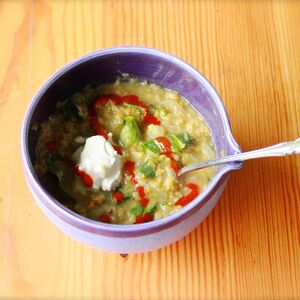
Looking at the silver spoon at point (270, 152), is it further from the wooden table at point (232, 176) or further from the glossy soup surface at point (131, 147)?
the wooden table at point (232, 176)

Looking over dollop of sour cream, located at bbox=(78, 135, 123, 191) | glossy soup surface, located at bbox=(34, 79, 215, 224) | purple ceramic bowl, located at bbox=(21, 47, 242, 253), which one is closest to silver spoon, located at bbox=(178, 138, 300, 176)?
purple ceramic bowl, located at bbox=(21, 47, 242, 253)

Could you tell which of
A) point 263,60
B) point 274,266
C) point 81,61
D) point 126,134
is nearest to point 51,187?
point 126,134

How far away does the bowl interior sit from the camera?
4.37 ft

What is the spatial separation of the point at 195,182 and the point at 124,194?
0.60 feet

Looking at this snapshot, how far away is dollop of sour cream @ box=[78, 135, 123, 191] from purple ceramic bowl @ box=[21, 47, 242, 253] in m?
0.14

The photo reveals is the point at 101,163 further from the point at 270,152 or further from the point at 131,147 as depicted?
A: the point at 270,152

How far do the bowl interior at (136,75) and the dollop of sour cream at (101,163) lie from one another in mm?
139

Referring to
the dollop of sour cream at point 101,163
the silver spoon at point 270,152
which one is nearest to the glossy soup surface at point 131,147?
the dollop of sour cream at point 101,163

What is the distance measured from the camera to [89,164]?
131 cm

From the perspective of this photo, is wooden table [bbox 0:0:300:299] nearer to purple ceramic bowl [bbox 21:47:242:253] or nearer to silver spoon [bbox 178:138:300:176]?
purple ceramic bowl [bbox 21:47:242:253]

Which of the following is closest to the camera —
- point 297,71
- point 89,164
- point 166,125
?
point 89,164

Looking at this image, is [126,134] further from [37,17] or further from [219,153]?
[37,17]

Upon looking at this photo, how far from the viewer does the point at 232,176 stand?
1.51 metres

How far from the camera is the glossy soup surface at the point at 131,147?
131 centimetres
